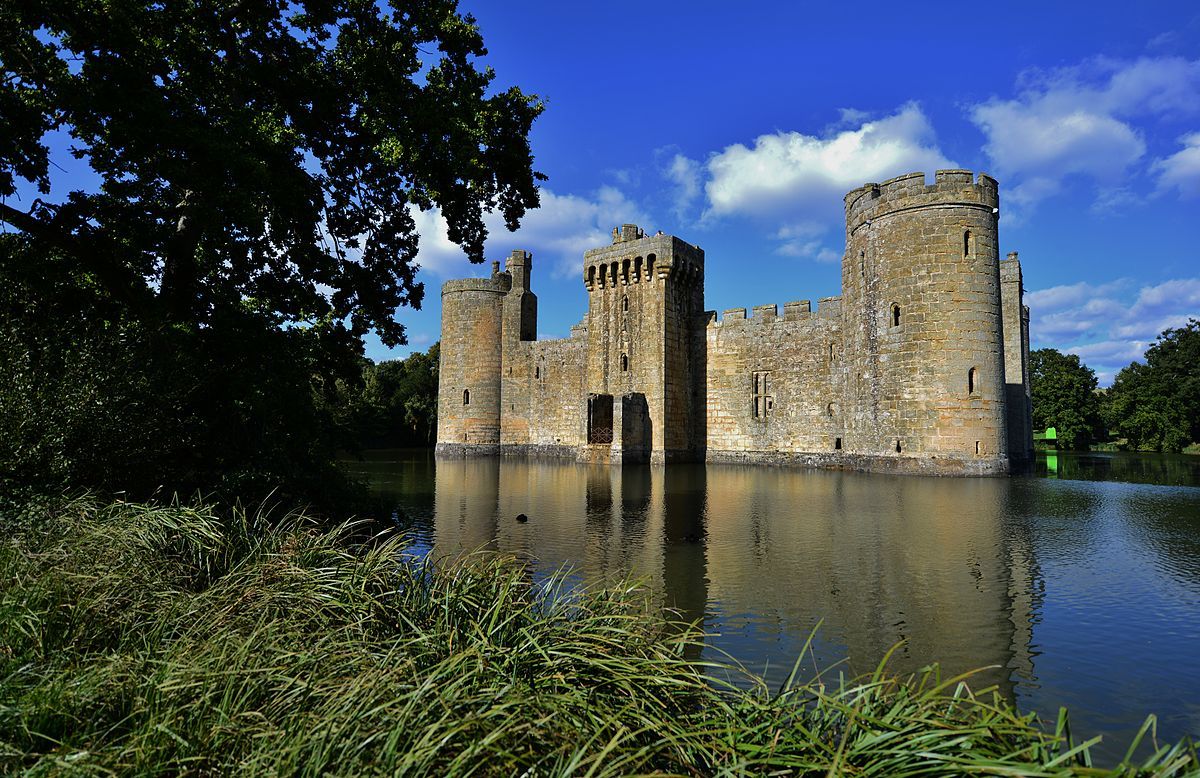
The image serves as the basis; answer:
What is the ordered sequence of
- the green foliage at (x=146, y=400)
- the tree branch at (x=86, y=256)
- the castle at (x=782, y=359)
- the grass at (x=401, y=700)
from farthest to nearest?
the castle at (x=782, y=359)
the tree branch at (x=86, y=256)
the green foliage at (x=146, y=400)
the grass at (x=401, y=700)

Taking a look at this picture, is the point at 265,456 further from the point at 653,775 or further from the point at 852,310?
the point at 852,310

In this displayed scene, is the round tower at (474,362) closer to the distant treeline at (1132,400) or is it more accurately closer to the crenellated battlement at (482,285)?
the crenellated battlement at (482,285)

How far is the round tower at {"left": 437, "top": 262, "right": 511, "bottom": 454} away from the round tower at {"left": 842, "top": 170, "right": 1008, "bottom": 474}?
21.2 metres

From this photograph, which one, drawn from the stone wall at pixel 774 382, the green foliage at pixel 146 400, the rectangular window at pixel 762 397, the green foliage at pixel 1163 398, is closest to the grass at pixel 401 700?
the green foliage at pixel 146 400

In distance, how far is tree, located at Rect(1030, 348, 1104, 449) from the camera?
50938 millimetres

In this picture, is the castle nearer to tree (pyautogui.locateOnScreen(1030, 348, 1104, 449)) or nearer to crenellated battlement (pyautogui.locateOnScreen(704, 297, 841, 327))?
crenellated battlement (pyautogui.locateOnScreen(704, 297, 841, 327))

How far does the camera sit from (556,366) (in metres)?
A: 35.1

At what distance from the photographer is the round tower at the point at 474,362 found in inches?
1437

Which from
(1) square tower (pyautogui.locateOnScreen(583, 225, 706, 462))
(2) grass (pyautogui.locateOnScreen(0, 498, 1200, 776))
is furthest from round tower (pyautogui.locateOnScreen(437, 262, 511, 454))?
(2) grass (pyautogui.locateOnScreen(0, 498, 1200, 776))

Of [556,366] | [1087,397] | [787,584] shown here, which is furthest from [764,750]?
[1087,397]

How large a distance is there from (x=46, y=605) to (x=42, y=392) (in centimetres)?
408

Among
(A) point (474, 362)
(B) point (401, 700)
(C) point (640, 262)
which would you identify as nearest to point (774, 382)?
(C) point (640, 262)

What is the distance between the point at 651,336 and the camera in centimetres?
→ 2953

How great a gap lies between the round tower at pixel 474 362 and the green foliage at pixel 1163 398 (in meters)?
47.7
